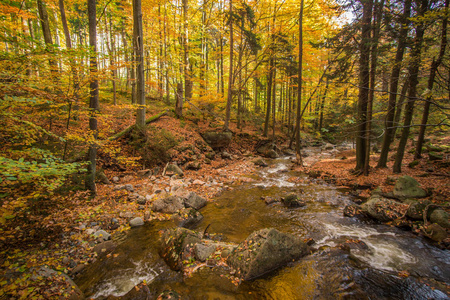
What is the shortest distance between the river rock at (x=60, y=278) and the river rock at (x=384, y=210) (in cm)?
767

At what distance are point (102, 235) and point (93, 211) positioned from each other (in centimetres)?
108

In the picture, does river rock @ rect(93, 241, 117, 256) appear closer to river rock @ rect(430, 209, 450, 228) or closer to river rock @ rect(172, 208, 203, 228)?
river rock @ rect(172, 208, 203, 228)

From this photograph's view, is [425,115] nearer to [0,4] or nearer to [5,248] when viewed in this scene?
[5,248]

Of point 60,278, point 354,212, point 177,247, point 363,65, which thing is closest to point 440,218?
point 354,212

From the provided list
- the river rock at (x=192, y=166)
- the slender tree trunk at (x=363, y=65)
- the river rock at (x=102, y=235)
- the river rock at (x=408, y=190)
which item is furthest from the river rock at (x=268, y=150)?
the river rock at (x=102, y=235)

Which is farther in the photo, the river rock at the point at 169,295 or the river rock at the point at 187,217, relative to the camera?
the river rock at the point at 187,217

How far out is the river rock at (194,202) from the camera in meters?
6.59

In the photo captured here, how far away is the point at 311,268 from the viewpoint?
3854 mm

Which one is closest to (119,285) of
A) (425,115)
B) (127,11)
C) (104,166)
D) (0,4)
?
(104,166)

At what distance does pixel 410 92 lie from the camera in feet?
25.1

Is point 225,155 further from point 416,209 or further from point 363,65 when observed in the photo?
point 416,209

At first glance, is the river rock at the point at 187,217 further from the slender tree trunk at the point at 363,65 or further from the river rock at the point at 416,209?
the slender tree trunk at the point at 363,65

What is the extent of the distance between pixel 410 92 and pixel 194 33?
57.8 ft

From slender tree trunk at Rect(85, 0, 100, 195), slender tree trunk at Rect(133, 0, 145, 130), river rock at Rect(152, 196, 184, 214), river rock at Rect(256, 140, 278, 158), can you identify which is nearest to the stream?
river rock at Rect(152, 196, 184, 214)
